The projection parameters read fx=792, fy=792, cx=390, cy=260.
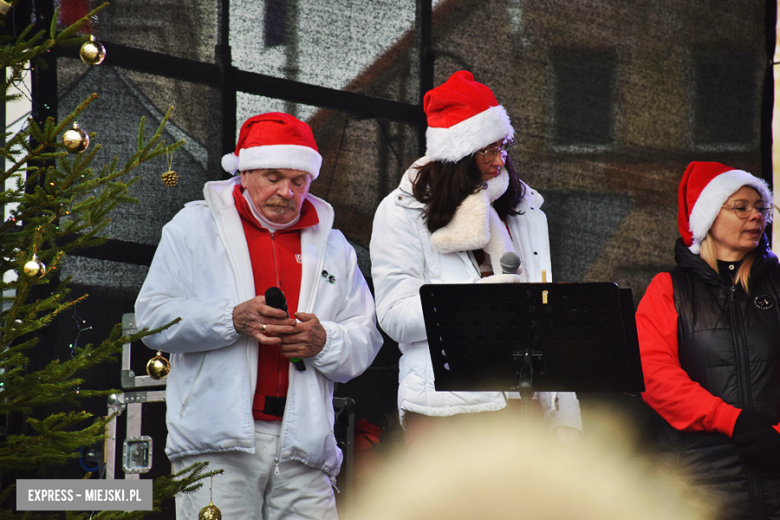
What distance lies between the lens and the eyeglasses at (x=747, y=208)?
11.3 feet

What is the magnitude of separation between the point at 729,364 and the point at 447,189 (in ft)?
4.41

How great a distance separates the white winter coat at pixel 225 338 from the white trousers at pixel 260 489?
0.18 feet

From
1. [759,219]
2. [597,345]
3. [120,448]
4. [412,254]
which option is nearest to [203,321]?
[412,254]

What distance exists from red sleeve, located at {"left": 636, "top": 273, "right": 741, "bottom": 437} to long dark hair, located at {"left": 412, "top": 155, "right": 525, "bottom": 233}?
0.76m

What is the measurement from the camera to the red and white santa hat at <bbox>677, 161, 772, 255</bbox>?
348cm

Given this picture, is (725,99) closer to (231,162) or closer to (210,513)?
(231,162)

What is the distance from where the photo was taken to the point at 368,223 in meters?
4.22

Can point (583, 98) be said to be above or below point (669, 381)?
above

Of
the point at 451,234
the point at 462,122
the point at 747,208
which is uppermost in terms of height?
the point at 462,122

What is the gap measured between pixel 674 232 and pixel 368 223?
1745 mm

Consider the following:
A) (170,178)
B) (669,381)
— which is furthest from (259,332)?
(669,381)

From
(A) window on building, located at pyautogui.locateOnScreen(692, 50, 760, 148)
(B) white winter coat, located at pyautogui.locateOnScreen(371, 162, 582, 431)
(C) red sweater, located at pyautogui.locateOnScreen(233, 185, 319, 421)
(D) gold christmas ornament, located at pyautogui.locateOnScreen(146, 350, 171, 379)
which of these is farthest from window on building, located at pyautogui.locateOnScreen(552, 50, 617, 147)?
(D) gold christmas ornament, located at pyautogui.locateOnScreen(146, 350, 171, 379)

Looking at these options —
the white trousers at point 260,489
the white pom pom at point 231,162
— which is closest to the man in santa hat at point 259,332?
the white trousers at point 260,489

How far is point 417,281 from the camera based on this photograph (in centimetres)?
300
